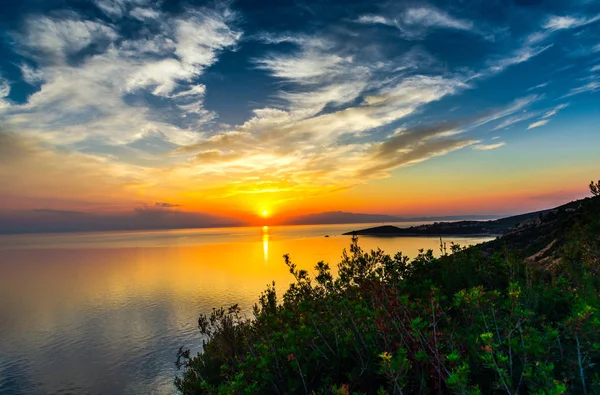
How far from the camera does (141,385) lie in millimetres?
20141

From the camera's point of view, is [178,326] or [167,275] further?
[167,275]

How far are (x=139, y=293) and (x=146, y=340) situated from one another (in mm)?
20055

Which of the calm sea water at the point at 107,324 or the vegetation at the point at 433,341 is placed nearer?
the vegetation at the point at 433,341

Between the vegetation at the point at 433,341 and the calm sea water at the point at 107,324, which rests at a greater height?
the vegetation at the point at 433,341

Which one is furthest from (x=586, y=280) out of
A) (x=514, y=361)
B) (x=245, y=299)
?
(x=245, y=299)

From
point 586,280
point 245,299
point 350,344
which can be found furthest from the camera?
point 245,299

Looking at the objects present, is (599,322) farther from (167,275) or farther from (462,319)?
(167,275)

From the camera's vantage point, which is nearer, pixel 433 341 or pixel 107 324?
pixel 433 341

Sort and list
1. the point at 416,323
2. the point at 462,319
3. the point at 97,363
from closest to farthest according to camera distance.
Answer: the point at 416,323 → the point at 462,319 → the point at 97,363

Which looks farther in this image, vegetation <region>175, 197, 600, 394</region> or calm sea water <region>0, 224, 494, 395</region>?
calm sea water <region>0, 224, 494, 395</region>

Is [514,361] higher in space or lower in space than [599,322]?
lower

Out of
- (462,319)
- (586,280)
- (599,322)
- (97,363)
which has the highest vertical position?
(599,322)

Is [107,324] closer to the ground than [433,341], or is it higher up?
closer to the ground

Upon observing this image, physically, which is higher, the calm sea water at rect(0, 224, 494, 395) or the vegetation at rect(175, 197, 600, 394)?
the vegetation at rect(175, 197, 600, 394)
